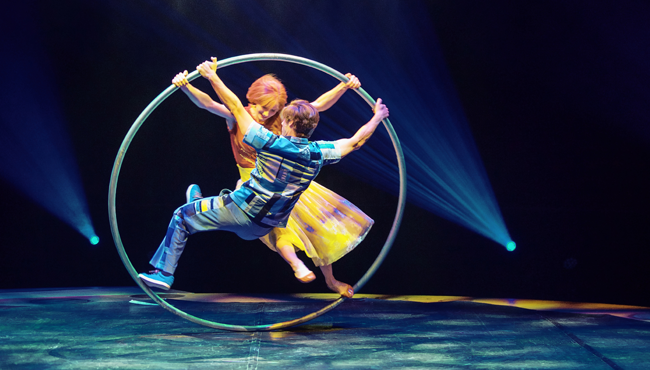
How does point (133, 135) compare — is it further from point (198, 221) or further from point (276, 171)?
point (276, 171)

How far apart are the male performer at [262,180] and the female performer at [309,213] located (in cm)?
28

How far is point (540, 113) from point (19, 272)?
5.71m

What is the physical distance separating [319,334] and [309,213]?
96 cm

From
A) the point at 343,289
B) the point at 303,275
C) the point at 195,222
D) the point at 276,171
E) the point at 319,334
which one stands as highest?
the point at 276,171

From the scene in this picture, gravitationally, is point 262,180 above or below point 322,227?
above

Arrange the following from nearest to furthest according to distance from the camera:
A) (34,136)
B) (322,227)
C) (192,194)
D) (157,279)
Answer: (157,279), (192,194), (322,227), (34,136)

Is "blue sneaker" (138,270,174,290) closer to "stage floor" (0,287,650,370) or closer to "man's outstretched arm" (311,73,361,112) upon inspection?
"stage floor" (0,287,650,370)

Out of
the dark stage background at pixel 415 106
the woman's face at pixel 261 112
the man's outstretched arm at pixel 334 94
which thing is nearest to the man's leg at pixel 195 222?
the woman's face at pixel 261 112

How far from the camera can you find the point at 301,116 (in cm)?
458

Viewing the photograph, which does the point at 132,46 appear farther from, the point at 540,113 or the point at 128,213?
the point at 540,113

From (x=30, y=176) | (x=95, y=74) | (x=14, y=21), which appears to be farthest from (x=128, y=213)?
(x=14, y=21)

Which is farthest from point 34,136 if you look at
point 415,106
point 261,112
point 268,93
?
point 415,106

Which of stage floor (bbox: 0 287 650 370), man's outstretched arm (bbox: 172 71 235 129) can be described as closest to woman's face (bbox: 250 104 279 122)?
man's outstretched arm (bbox: 172 71 235 129)

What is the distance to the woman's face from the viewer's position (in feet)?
16.3
